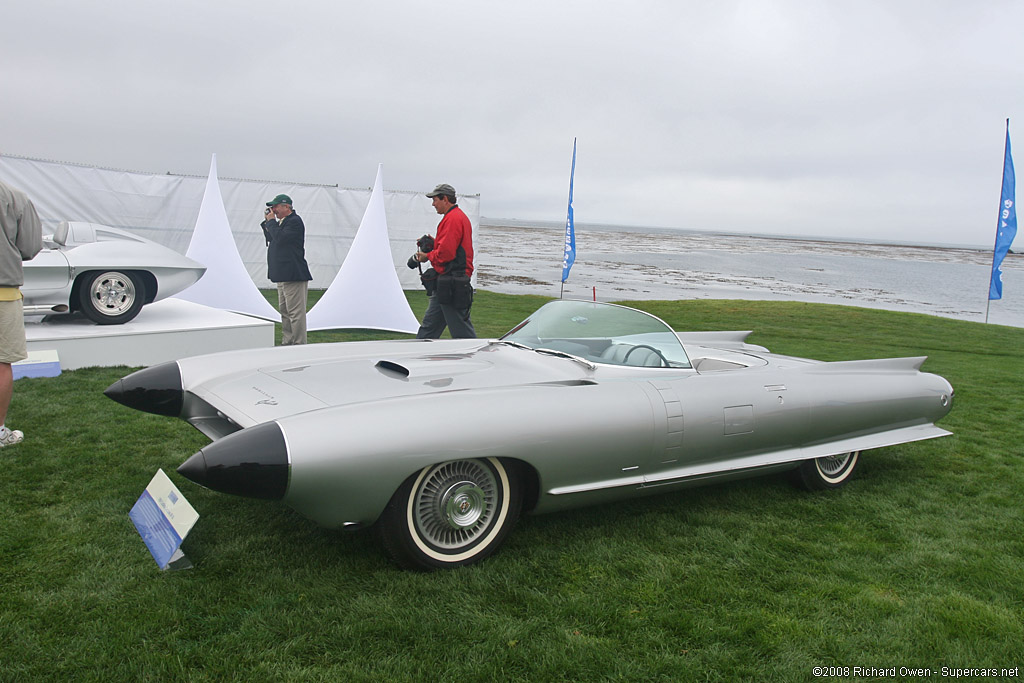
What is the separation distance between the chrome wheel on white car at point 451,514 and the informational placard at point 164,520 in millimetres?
757

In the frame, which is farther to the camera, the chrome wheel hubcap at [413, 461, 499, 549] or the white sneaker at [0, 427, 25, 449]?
the white sneaker at [0, 427, 25, 449]

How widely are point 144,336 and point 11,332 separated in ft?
9.61

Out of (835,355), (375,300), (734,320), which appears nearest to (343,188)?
(375,300)

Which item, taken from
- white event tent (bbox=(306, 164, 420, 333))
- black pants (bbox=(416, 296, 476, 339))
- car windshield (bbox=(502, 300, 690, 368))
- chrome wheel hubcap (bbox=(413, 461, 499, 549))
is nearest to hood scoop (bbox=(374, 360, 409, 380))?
chrome wheel hubcap (bbox=(413, 461, 499, 549))

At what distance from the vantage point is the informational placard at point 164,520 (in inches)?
105

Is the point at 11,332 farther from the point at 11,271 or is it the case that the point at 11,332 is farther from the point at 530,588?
the point at 530,588

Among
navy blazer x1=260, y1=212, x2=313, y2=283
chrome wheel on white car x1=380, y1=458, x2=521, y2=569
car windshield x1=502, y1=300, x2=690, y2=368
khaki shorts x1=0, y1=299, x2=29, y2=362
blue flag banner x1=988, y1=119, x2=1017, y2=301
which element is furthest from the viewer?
blue flag banner x1=988, y1=119, x2=1017, y2=301

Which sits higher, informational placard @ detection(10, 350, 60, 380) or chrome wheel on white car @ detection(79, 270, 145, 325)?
chrome wheel on white car @ detection(79, 270, 145, 325)

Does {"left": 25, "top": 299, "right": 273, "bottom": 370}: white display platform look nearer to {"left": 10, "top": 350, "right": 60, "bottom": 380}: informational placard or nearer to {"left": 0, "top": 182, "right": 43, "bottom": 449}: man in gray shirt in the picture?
{"left": 10, "top": 350, "right": 60, "bottom": 380}: informational placard

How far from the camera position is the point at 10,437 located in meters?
4.13

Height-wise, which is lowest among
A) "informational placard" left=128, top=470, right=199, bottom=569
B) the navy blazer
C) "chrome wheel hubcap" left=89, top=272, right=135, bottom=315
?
"informational placard" left=128, top=470, right=199, bottom=569

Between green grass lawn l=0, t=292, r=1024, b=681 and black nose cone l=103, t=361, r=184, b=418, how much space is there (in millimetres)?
484

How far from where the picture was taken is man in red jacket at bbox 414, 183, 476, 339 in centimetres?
652

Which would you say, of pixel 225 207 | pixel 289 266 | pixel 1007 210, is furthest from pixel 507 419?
pixel 1007 210
